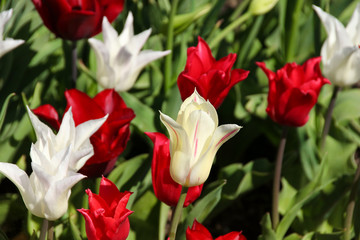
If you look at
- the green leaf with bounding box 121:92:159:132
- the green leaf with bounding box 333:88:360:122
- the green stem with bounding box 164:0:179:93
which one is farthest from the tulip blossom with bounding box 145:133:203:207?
the green leaf with bounding box 333:88:360:122

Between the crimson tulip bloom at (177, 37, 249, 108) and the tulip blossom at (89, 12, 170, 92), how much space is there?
161mm

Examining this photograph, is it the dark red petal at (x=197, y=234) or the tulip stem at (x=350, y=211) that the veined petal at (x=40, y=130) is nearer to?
the dark red petal at (x=197, y=234)

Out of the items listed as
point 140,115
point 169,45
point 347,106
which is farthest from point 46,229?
point 347,106

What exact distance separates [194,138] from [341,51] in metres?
0.50

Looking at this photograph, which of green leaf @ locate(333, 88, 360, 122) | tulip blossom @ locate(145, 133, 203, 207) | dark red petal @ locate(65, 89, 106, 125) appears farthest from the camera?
green leaf @ locate(333, 88, 360, 122)

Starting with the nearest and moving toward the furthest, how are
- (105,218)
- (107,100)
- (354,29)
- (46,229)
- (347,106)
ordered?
(105,218) < (46,229) < (107,100) < (354,29) < (347,106)

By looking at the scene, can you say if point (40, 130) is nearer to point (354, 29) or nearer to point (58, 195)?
point (58, 195)

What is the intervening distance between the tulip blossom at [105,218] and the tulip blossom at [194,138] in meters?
0.07

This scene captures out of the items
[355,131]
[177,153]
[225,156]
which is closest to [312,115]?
[355,131]

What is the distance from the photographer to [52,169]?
67 cm

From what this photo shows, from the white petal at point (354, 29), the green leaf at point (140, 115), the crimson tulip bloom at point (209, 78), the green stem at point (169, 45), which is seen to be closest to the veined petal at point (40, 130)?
the crimson tulip bloom at point (209, 78)

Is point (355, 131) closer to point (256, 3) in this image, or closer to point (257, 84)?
point (257, 84)

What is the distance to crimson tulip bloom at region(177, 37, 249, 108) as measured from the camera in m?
0.81

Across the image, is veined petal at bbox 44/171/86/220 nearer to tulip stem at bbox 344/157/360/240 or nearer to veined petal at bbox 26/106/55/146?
veined petal at bbox 26/106/55/146
